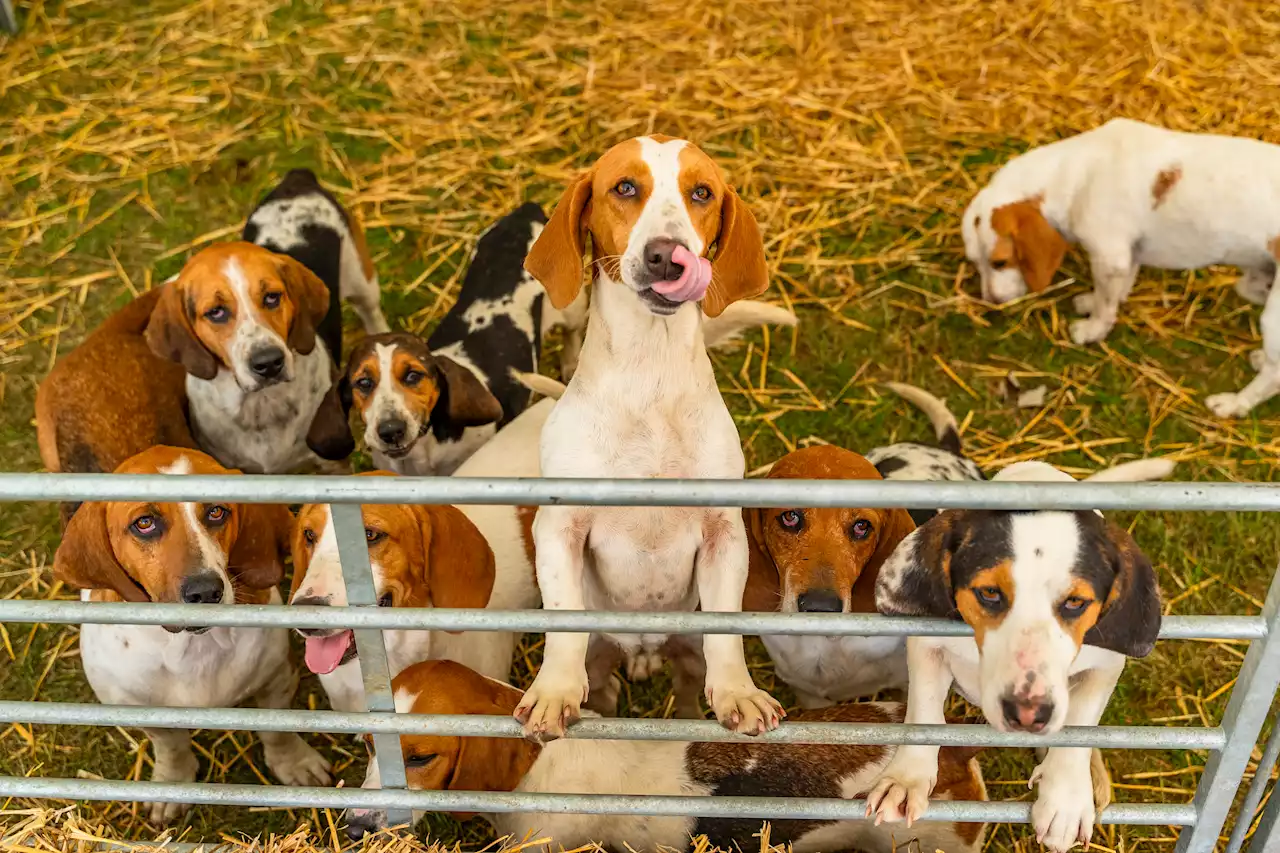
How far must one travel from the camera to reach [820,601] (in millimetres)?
3344

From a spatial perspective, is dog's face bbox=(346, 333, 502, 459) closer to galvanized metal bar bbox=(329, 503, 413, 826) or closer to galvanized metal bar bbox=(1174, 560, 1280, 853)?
galvanized metal bar bbox=(329, 503, 413, 826)

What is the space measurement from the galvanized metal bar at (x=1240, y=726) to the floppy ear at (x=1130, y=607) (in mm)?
243

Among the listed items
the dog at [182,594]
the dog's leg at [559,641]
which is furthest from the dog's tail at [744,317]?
the dog at [182,594]

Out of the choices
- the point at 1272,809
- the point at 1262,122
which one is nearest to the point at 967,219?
the point at 1262,122

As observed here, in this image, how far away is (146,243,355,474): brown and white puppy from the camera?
437cm

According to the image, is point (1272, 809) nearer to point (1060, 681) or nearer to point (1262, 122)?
point (1060, 681)

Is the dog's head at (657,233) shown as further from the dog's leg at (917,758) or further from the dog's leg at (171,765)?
the dog's leg at (171,765)

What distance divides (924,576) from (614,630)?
2.50ft

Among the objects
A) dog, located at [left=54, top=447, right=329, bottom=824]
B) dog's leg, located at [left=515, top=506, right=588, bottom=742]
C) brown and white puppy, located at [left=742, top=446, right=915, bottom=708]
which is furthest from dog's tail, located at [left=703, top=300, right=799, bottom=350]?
dog, located at [left=54, top=447, right=329, bottom=824]

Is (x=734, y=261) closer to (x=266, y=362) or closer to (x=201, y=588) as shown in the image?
(x=201, y=588)

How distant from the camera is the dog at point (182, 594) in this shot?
342 cm

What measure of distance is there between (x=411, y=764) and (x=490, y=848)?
1.76 feet

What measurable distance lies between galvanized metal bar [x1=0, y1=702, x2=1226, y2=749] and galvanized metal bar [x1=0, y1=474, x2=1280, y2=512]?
0.74 meters

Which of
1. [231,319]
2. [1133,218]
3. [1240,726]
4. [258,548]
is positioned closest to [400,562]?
[258,548]
